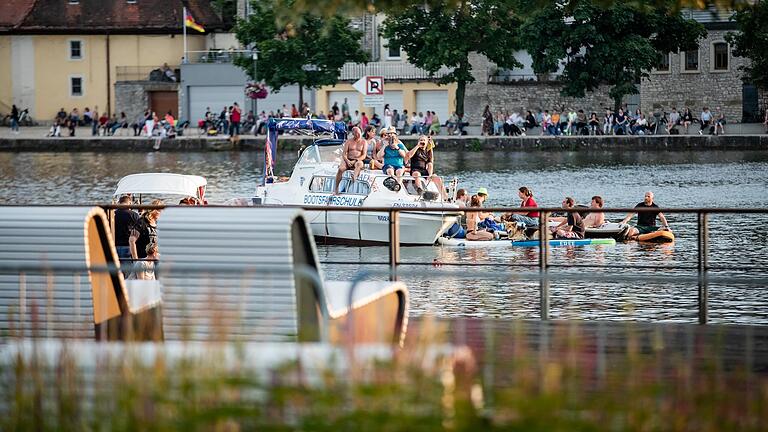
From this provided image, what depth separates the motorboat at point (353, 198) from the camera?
3247 centimetres

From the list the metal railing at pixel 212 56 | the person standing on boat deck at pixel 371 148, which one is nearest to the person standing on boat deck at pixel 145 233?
the person standing on boat deck at pixel 371 148

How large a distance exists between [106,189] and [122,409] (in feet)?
159

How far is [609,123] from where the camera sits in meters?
76.9

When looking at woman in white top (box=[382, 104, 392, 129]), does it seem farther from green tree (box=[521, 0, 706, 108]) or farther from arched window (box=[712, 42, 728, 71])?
arched window (box=[712, 42, 728, 71])

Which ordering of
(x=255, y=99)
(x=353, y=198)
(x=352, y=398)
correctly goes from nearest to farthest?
(x=352, y=398) < (x=353, y=198) < (x=255, y=99)

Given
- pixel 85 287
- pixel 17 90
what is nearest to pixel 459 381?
pixel 85 287

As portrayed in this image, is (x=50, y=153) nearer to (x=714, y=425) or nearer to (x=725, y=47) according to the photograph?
(x=725, y=47)

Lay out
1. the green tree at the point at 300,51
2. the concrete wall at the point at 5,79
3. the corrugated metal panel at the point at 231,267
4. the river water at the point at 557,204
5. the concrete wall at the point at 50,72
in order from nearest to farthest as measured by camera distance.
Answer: the corrugated metal panel at the point at 231,267, the river water at the point at 557,204, the green tree at the point at 300,51, the concrete wall at the point at 50,72, the concrete wall at the point at 5,79

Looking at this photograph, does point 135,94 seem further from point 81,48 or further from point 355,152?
point 355,152

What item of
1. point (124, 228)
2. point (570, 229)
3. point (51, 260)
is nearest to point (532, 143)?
point (570, 229)

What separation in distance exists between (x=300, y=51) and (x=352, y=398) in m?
77.4

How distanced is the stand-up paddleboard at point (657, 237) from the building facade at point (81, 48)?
6483 centimetres

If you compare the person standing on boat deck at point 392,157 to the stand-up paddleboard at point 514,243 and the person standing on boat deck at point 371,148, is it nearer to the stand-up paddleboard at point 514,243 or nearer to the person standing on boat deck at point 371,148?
Answer: the person standing on boat deck at point 371,148

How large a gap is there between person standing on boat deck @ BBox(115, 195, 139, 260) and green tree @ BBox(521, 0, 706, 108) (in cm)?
5911
